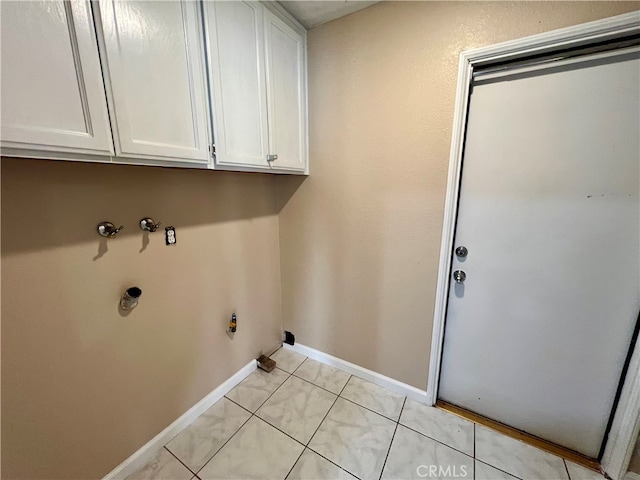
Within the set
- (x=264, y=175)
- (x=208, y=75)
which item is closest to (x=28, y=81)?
(x=208, y=75)

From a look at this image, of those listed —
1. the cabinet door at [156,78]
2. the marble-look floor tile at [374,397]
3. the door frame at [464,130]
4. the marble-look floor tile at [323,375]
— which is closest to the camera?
the cabinet door at [156,78]

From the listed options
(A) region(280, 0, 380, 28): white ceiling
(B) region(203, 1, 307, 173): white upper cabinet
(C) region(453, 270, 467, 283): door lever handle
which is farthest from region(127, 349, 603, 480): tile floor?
(A) region(280, 0, 380, 28): white ceiling

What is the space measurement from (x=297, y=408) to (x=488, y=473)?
41.0 inches

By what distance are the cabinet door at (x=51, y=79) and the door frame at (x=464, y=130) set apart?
4.73 ft

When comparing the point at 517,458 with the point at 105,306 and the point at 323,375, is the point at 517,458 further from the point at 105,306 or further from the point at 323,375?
the point at 105,306

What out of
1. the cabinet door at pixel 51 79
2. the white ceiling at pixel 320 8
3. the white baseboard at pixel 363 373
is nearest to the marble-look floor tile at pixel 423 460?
the white baseboard at pixel 363 373

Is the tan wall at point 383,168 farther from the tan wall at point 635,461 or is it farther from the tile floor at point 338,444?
the tan wall at point 635,461

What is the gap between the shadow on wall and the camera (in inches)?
33.8

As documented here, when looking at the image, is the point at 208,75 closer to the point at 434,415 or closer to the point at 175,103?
the point at 175,103

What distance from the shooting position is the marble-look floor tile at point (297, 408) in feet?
4.85

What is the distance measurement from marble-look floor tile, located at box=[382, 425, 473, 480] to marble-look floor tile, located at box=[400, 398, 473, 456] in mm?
43

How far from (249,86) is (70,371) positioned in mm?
1467

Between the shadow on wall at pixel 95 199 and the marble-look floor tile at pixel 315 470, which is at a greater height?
the shadow on wall at pixel 95 199

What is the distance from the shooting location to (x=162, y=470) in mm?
1265
